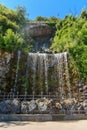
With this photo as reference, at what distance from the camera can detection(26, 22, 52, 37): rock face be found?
30.4 meters

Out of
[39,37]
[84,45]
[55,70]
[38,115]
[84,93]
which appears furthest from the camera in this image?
[39,37]

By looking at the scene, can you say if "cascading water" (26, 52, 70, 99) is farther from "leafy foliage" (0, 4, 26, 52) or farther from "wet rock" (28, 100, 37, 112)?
"wet rock" (28, 100, 37, 112)

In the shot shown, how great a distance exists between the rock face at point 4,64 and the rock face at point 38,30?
12111mm

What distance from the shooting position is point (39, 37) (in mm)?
30453

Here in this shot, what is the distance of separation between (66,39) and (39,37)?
→ 912 centimetres

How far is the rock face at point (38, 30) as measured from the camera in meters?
30.4

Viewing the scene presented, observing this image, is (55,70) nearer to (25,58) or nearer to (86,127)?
(25,58)

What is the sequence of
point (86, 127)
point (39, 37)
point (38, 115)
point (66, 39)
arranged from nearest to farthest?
point (86, 127) < point (38, 115) < point (66, 39) < point (39, 37)

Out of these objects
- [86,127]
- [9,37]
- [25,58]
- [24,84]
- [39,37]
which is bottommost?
[86,127]

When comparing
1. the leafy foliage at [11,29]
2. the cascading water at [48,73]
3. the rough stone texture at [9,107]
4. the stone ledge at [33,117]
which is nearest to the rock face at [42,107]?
the rough stone texture at [9,107]

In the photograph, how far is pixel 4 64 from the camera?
1777cm

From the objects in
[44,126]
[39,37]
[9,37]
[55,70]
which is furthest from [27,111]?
[39,37]

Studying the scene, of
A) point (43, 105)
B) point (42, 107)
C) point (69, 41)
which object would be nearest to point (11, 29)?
point (69, 41)

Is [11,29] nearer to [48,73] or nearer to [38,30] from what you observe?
[48,73]
